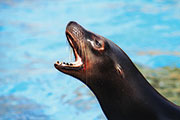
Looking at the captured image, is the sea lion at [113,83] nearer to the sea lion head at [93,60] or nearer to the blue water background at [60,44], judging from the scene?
the sea lion head at [93,60]

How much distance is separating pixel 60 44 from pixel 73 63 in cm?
567

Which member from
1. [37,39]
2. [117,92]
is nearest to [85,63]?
[117,92]

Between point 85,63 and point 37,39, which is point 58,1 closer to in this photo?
point 37,39

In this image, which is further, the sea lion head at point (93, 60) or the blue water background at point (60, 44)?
the blue water background at point (60, 44)

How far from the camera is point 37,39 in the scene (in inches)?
377

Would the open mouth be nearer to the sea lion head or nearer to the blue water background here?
the sea lion head

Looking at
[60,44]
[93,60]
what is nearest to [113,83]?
[93,60]

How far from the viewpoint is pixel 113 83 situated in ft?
11.6

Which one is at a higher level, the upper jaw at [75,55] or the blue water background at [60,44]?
the blue water background at [60,44]

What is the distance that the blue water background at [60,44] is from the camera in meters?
5.83

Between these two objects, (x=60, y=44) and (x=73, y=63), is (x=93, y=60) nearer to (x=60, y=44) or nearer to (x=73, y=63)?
(x=73, y=63)

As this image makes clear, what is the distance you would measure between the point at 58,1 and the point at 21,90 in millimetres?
6430

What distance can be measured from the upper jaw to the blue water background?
128 millimetres

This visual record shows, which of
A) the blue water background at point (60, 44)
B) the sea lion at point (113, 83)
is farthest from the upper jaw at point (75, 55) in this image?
the blue water background at point (60, 44)
